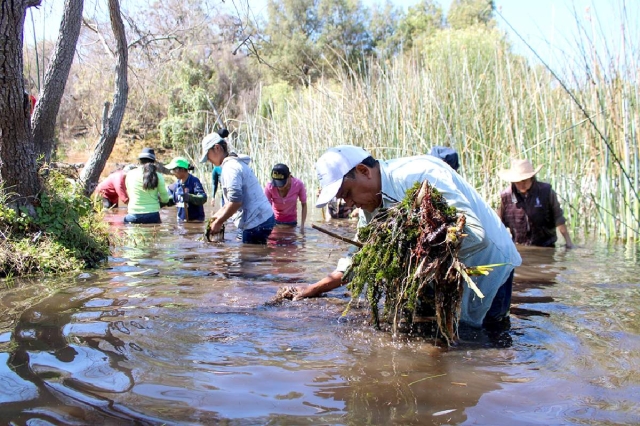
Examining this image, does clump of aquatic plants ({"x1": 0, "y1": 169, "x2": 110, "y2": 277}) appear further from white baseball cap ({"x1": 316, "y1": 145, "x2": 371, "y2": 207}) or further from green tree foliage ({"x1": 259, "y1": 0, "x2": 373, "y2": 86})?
green tree foliage ({"x1": 259, "y1": 0, "x2": 373, "y2": 86})

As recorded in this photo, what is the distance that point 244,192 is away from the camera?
7.54 metres

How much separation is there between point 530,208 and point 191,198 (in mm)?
5323

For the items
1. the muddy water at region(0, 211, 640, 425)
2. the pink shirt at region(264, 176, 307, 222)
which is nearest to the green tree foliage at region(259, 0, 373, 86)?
the pink shirt at region(264, 176, 307, 222)

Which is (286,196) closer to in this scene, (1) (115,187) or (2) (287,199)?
(2) (287,199)

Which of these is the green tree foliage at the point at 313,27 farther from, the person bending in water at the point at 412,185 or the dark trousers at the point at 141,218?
the person bending in water at the point at 412,185

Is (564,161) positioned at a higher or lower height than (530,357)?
higher

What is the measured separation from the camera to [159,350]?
343 cm

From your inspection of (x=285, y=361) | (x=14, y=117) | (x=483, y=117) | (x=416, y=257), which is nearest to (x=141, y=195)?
(x=14, y=117)

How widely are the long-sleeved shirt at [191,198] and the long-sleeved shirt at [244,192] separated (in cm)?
238

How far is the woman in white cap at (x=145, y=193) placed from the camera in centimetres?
970

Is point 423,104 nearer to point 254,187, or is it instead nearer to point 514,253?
point 254,187

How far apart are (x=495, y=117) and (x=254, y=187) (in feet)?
15.1

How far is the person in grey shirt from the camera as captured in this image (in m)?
7.03

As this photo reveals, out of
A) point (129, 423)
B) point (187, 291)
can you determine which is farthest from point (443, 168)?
point (187, 291)
